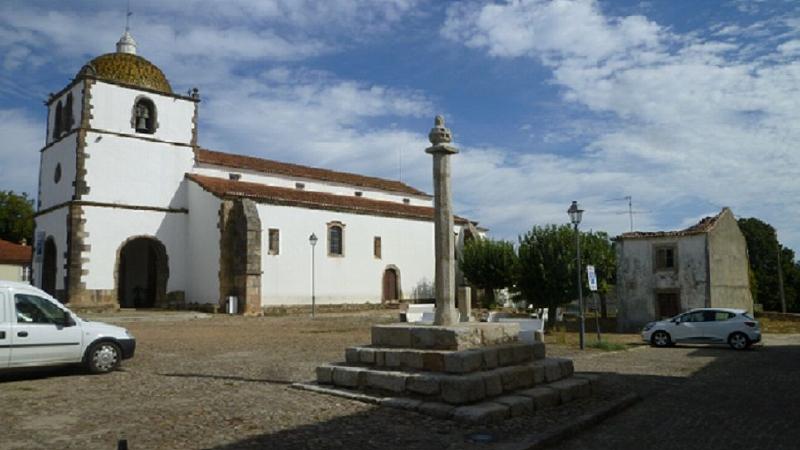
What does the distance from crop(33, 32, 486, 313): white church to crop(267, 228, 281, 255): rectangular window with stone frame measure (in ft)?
0.17

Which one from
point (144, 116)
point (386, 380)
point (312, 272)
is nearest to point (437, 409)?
point (386, 380)

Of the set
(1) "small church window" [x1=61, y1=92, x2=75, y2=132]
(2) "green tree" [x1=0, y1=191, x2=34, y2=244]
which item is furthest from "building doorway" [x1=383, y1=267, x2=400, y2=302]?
(2) "green tree" [x1=0, y1=191, x2=34, y2=244]

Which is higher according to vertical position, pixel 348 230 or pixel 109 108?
pixel 109 108

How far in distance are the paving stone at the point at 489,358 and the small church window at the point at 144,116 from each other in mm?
Result: 26468

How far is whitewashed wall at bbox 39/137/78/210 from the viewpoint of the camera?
28.0 metres

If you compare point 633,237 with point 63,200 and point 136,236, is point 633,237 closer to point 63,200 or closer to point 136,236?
point 136,236

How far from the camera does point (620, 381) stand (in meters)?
10.4

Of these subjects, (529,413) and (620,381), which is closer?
(529,413)

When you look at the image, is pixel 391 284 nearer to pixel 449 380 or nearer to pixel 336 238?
pixel 336 238

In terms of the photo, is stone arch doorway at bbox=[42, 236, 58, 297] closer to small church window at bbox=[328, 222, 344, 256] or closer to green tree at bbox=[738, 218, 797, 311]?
small church window at bbox=[328, 222, 344, 256]

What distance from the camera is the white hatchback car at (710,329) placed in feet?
58.3

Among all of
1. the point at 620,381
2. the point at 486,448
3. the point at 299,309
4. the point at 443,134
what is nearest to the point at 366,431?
the point at 486,448

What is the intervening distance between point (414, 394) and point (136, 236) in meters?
24.7

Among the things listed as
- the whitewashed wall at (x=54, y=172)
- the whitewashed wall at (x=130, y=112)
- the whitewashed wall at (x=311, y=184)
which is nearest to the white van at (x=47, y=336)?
the whitewashed wall at (x=54, y=172)
